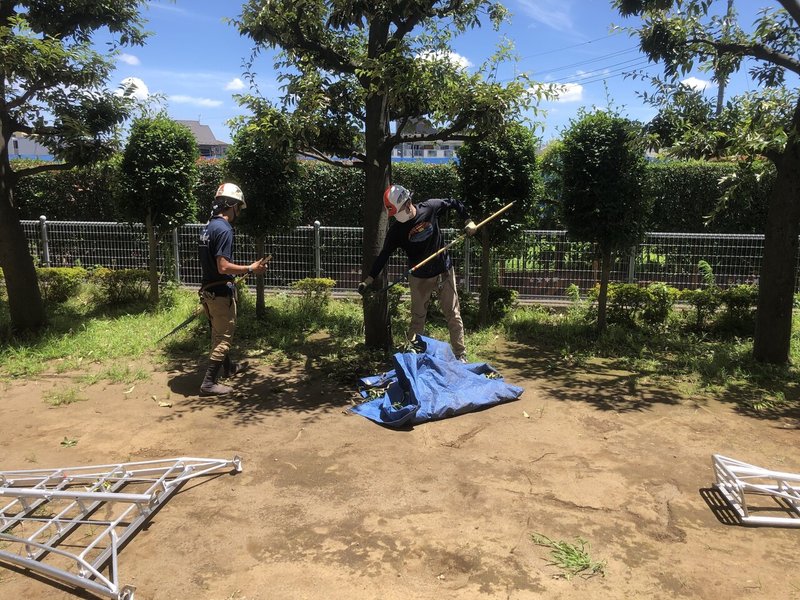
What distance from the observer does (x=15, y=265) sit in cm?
721

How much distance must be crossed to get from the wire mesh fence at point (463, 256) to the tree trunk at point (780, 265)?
197 centimetres

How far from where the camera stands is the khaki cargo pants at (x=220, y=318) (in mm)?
5586

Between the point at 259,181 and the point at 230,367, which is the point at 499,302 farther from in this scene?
the point at 230,367

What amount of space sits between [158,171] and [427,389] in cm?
557

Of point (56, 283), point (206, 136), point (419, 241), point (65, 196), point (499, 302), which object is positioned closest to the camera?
point (419, 241)

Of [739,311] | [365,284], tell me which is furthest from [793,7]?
[365,284]

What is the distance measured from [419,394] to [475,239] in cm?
396

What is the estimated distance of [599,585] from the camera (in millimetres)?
2764

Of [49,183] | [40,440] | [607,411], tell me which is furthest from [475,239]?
[49,183]

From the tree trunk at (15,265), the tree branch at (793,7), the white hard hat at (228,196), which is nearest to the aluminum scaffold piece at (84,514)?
the white hard hat at (228,196)

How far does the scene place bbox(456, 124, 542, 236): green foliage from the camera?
296 inches

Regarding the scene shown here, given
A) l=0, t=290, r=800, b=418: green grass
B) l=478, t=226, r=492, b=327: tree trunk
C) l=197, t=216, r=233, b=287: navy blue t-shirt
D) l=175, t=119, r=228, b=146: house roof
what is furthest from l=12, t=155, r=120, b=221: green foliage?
l=175, t=119, r=228, b=146: house roof

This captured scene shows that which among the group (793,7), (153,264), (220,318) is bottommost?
(220,318)

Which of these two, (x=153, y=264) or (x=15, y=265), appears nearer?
(x=15, y=265)
